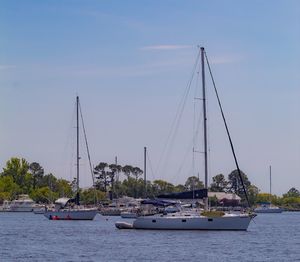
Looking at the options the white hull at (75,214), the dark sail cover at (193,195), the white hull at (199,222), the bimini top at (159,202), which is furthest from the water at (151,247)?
the white hull at (75,214)

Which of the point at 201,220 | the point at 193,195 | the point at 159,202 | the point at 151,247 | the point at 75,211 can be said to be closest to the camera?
the point at 151,247

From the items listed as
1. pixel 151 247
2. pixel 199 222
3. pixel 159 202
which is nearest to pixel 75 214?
pixel 159 202

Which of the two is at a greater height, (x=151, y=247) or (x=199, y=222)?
(x=199, y=222)

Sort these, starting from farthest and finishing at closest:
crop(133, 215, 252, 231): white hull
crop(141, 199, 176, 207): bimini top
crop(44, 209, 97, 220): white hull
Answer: crop(44, 209, 97, 220): white hull
crop(141, 199, 176, 207): bimini top
crop(133, 215, 252, 231): white hull

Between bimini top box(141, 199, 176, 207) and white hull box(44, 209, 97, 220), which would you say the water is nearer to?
bimini top box(141, 199, 176, 207)

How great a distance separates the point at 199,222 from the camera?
7812 centimetres

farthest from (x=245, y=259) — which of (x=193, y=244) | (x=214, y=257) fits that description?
(x=193, y=244)

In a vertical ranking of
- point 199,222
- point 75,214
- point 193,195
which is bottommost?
point 199,222

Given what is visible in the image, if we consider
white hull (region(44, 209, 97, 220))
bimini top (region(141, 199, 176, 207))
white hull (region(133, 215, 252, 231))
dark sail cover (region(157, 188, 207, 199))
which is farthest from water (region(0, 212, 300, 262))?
white hull (region(44, 209, 97, 220))

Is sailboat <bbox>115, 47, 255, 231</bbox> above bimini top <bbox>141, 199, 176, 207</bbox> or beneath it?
beneath

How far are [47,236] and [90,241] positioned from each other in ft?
29.7

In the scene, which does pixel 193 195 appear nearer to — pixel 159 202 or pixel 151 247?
pixel 159 202

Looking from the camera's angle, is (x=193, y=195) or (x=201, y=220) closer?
(x=201, y=220)

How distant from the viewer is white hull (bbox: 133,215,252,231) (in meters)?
78.3
